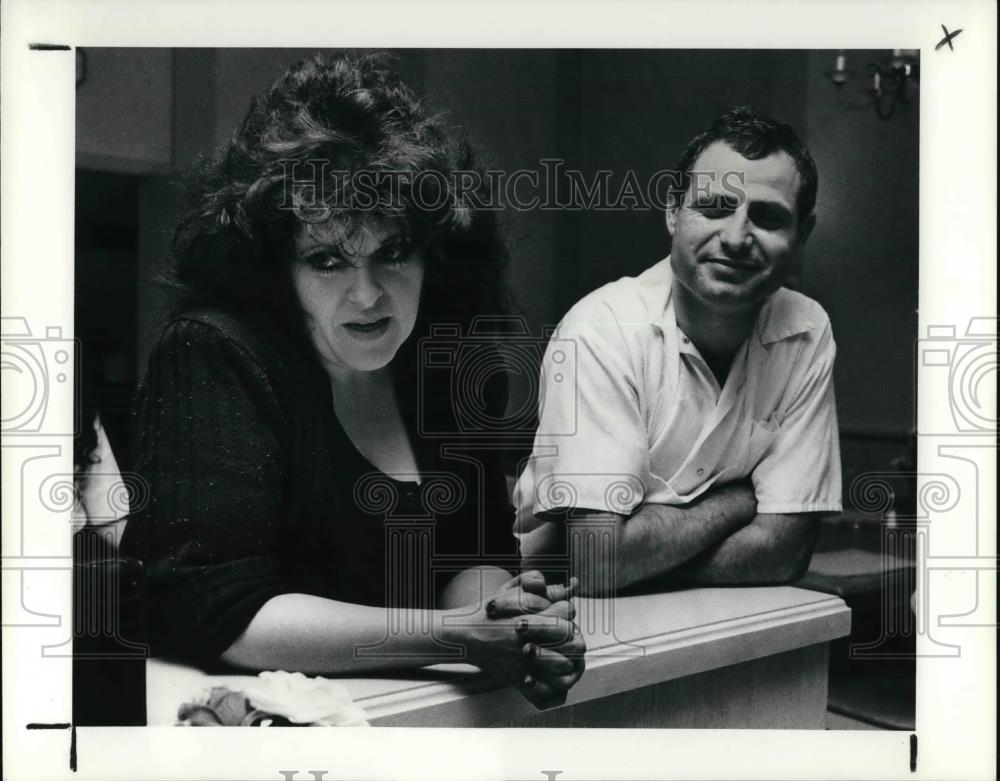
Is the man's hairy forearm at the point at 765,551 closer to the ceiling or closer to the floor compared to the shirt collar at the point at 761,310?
closer to the floor

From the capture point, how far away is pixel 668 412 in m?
3.04

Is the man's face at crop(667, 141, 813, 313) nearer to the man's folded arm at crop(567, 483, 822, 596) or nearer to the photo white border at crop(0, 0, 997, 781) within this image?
the photo white border at crop(0, 0, 997, 781)

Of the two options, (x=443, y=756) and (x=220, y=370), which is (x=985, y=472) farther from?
(x=220, y=370)

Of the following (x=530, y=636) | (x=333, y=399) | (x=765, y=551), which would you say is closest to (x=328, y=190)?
(x=333, y=399)

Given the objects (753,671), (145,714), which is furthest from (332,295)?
(753,671)

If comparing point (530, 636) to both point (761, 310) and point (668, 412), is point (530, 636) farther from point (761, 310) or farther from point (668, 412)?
point (761, 310)

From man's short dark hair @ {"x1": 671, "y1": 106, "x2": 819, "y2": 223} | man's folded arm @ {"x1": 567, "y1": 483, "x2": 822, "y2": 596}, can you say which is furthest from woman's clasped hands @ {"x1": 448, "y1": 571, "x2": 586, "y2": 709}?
man's short dark hair @ {"x1": 671, "y1": 106, "x2": 819, "y2": 223}

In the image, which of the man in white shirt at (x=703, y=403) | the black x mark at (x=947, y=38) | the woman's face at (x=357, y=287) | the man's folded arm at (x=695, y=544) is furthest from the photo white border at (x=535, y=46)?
the woman's face at (x=357, y=287)

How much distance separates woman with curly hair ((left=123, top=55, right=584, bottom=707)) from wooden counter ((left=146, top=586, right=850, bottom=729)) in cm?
7

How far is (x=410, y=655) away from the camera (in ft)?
9.80

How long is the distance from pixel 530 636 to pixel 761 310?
120 centimetres

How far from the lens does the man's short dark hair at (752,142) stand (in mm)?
2996

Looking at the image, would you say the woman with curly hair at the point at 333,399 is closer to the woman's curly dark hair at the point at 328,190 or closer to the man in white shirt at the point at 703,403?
the woman's curly dark hair at the point at 328,190

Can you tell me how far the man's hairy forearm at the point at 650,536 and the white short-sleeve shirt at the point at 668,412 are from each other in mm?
37
